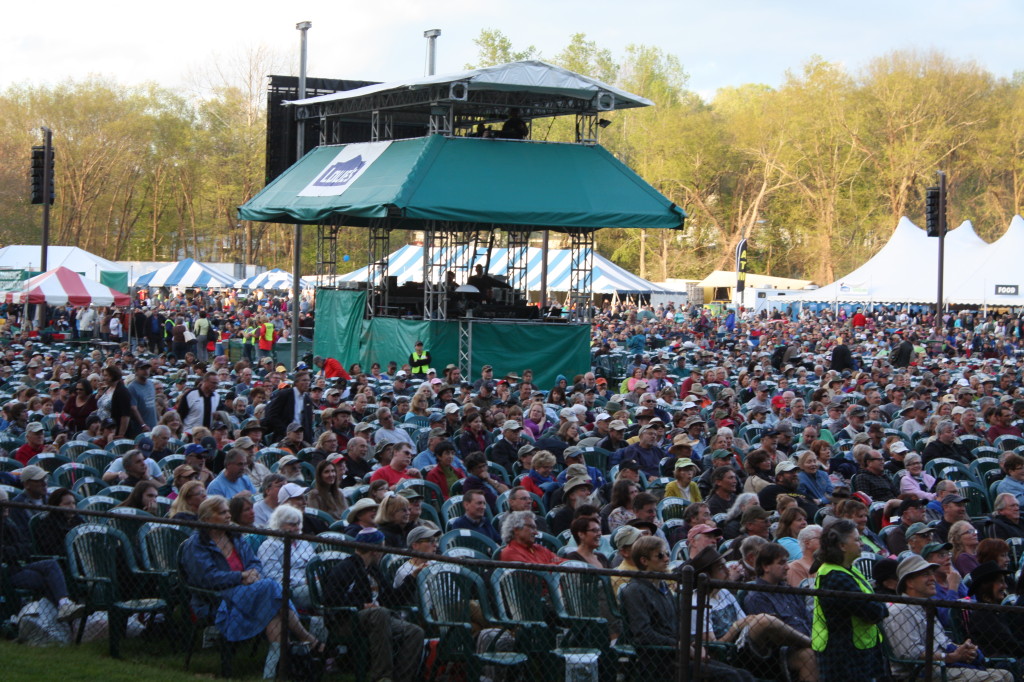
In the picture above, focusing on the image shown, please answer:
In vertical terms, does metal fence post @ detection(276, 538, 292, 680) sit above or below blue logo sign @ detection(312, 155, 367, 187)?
below

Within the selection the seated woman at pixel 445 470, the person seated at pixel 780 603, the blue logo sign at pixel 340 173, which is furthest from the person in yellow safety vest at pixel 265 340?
the person seated at pixel 780 603

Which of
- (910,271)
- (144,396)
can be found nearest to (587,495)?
(144,396)

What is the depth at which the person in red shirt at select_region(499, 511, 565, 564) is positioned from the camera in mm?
7828

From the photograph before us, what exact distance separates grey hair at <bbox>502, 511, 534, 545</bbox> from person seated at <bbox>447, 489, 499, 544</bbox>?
669mm

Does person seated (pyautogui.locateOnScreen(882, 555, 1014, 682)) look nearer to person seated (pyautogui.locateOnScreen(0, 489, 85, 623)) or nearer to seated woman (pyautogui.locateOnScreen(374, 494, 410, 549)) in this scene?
seated woman (pyautogui.locateOnScreen(374, 494, 410, 549))

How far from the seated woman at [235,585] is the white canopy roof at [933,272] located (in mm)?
44169

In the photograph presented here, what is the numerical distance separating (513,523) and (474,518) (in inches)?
41.7

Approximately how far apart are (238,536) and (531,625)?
78.1 inches

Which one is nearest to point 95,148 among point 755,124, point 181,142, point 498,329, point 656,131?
point 181,142

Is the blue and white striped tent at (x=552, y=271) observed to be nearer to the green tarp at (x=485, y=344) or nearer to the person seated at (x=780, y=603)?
the green tarp at (x=485, y=344)

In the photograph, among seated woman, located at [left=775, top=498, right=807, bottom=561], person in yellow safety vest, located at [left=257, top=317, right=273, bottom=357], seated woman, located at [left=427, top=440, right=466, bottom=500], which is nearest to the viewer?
seated woman, located at [left=775, top=498, right=807, bottom=561]

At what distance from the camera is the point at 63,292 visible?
2986 cm

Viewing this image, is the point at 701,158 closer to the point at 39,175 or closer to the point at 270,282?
the point at 270,282

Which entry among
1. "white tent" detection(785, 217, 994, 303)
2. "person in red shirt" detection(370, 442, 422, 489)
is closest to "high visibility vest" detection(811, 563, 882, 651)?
"person in red shirt" detection(370, 442, 422, 489)
